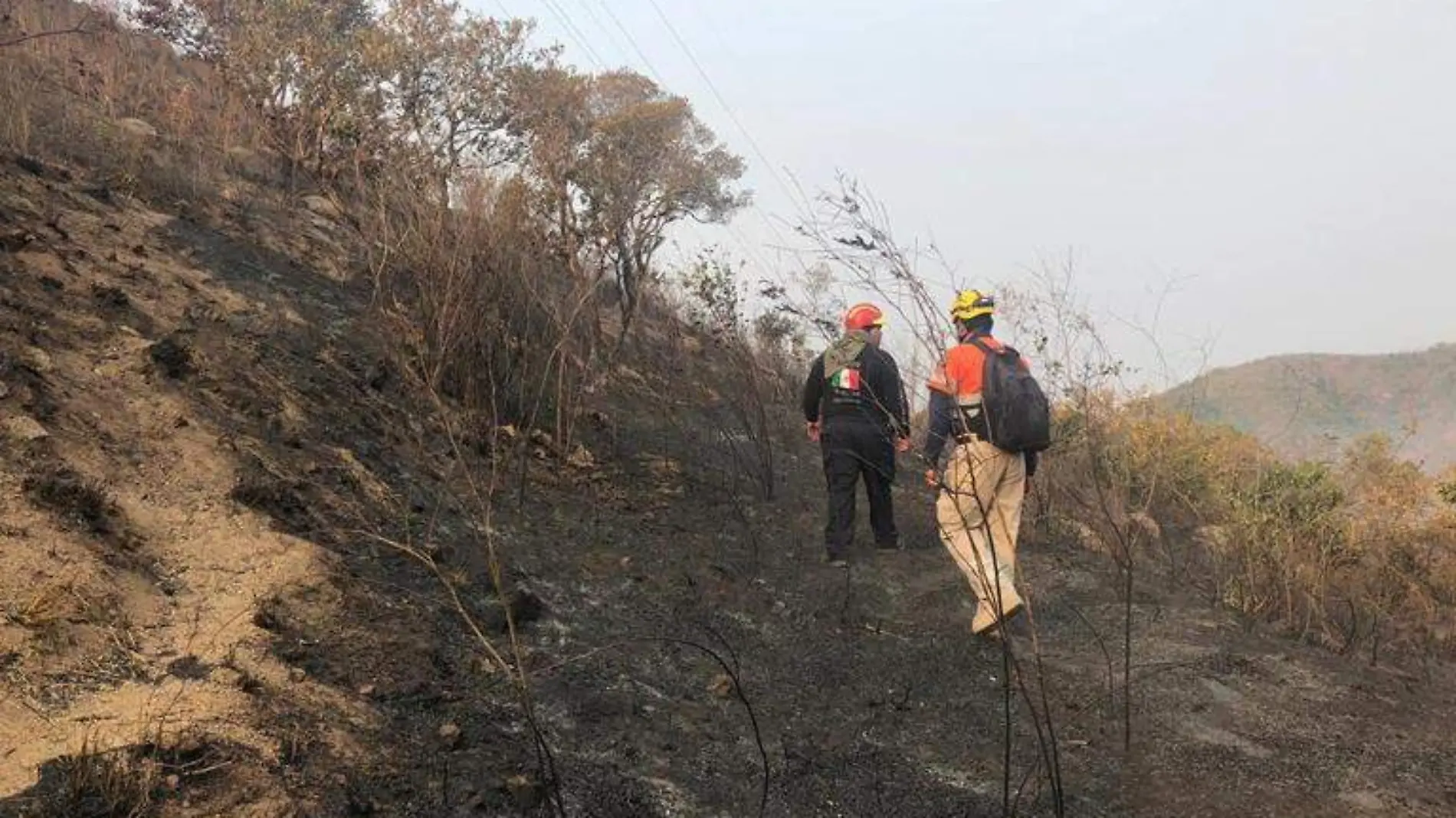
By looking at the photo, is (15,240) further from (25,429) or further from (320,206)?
(320,206)

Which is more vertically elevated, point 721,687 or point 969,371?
point 969,371

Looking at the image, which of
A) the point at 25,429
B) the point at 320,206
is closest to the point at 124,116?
the point at 320,206

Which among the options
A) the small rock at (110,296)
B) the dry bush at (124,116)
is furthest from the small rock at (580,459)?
the dry bush at (124,116)

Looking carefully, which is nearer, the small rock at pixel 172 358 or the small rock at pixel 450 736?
the small rock at pixel 450 736

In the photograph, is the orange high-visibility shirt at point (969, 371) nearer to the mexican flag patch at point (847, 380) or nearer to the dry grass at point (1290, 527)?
the dry grass at point (1290, 527)

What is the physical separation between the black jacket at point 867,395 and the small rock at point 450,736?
126 inches

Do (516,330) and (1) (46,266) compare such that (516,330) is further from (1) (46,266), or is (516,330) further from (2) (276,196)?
(2) (276,196)

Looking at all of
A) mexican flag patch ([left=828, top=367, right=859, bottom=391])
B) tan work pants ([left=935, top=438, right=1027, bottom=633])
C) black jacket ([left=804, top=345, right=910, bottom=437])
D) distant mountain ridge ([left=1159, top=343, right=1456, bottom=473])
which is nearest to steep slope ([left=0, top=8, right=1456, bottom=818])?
tan work pants ([left=935, top=438, right=1027, bottom=633])

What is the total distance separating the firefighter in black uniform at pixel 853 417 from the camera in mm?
5051

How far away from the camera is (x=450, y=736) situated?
2.32m

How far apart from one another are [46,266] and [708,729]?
3.59 meters

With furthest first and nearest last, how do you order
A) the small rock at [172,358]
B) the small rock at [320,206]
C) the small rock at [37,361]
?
the small rock at [320,206] → the small rock at [172,358] → the small rock at [37,361]

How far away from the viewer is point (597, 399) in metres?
6.69

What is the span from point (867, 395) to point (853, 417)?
0.15 meters
